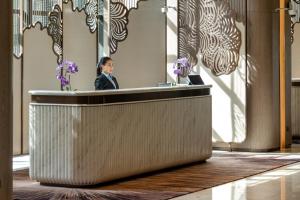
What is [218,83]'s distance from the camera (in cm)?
1143

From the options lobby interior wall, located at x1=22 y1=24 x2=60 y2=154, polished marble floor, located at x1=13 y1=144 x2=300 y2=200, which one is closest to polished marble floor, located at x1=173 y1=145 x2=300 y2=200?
polished marble floor, located at x1=13 y1=144 x2=300 y2=200

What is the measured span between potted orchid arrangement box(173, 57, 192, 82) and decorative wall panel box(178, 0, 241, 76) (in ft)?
0.44

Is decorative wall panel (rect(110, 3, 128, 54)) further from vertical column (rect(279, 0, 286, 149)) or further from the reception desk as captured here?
the reception desk

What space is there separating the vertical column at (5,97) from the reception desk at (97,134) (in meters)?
3.52

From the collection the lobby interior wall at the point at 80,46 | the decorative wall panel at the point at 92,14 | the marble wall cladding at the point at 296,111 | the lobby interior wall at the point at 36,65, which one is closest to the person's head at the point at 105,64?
the lobby interior wall at the point at 36,65

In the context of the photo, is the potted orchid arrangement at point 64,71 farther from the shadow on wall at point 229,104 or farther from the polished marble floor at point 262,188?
the shadow on wall at point 229,104

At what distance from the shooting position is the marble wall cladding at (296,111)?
42.2 ft

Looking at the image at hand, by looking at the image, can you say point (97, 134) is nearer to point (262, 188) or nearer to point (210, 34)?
point (262, 188)

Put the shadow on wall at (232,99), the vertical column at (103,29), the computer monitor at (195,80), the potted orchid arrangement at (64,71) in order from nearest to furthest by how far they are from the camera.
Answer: the potted orchid arrangement at (64,71)
the computer monitor at (195,80)
the shadow on wall at (232,99)
the vertical column at (103,29)

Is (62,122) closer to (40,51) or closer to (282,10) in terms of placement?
(40,51)

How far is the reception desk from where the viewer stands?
762 cm

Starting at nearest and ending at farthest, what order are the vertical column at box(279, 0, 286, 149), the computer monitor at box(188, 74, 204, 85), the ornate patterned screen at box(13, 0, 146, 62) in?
the ornate patterned screen at box(13, 0, 146, 62)
the computer monitor at box(188, 74, 204, 85)
the vertical column at box(279, 0, 286, 149)

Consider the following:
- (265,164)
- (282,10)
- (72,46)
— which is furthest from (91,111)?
(282,10)

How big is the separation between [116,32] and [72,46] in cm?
96
